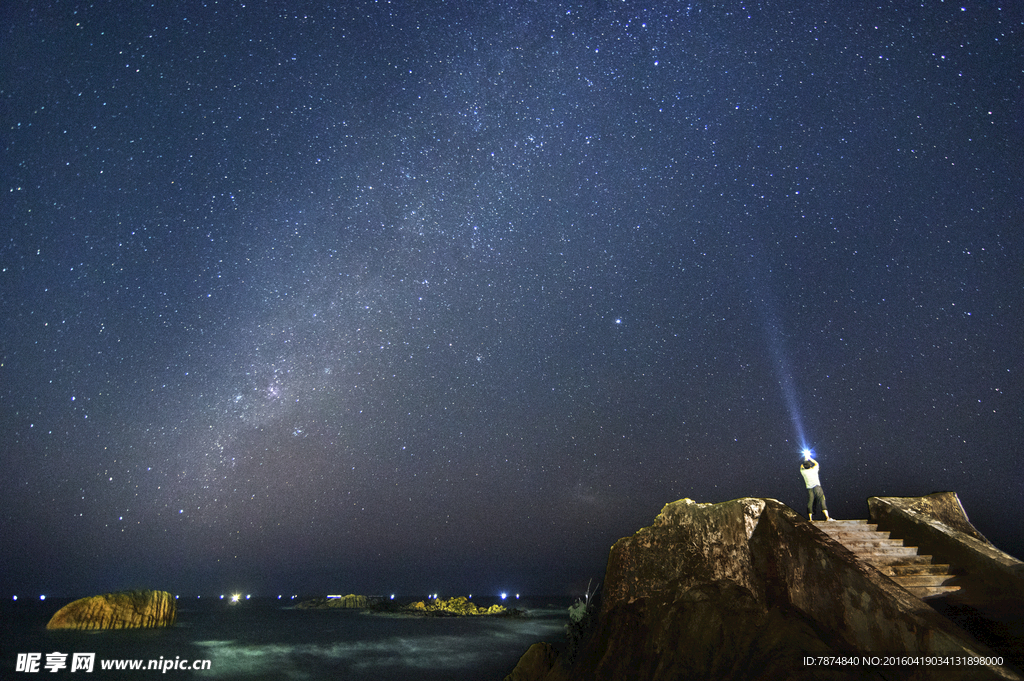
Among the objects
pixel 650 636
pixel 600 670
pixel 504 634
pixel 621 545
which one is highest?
pixel 621 545

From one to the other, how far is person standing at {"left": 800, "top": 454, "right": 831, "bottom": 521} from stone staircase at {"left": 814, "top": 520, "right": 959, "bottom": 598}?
1.42 metres

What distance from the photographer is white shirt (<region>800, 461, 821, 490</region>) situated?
44.1ft

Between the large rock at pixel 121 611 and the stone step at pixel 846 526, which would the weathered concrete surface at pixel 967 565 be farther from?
the large rock at pixel 121 611

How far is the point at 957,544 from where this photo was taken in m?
10.6

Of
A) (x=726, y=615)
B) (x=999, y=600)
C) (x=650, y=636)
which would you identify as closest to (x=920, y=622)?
(x=999, y=600)

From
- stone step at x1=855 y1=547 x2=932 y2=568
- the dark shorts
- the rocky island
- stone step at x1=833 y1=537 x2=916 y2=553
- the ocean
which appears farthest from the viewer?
the rocky island

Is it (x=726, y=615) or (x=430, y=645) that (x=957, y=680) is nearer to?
(x=726, y=615)

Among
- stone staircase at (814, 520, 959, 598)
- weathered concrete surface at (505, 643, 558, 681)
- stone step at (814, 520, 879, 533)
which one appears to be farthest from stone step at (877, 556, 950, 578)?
weathered concrete surface at (505, 643, 558, 681)

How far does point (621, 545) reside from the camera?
1377 cm

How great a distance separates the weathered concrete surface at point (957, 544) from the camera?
940cm

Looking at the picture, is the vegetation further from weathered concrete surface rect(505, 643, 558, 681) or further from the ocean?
the ocean

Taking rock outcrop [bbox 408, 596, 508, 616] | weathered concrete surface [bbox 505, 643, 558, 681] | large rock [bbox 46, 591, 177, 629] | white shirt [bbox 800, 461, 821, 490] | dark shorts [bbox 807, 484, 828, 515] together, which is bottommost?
rock outcrop [bbox 408, 596, 508, 616]

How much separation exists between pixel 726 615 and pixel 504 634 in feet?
200

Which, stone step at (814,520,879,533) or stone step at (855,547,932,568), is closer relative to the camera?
stone step at (855,547,932,568)
